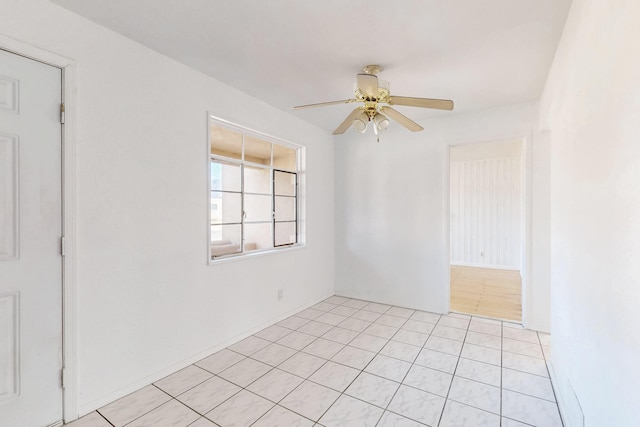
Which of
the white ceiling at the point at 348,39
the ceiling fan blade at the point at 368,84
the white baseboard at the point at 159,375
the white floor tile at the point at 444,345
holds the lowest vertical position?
the white floor tile at the point at 444,345

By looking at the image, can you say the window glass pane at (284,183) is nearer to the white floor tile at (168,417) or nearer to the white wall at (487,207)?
the white floor tile at (168,417)

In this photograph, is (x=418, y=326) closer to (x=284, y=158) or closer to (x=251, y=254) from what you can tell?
(x=251, y=254)

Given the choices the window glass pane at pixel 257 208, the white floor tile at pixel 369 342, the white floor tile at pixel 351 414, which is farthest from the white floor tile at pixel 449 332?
the window glass pane at pixel 257 208

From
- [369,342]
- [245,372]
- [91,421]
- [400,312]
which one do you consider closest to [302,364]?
[245,372]

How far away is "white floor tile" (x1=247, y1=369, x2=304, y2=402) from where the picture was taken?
211 cm

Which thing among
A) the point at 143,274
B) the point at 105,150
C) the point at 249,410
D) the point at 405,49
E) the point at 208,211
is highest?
the point at 405,49

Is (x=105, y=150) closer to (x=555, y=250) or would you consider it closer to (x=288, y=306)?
(x=288, y=306)

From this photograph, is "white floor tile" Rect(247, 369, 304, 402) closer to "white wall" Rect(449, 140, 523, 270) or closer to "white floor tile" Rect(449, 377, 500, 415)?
"white floor tile" Rect(449, 377, 500, 415)

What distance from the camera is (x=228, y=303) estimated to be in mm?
2871

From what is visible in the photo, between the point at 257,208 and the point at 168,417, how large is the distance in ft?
6.88

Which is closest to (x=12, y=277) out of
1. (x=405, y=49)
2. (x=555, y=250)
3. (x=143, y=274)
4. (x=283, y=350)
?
(x=143, y=274)

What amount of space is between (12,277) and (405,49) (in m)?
2.88

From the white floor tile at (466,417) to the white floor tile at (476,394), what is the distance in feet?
0.18

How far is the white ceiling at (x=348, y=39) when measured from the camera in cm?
175
